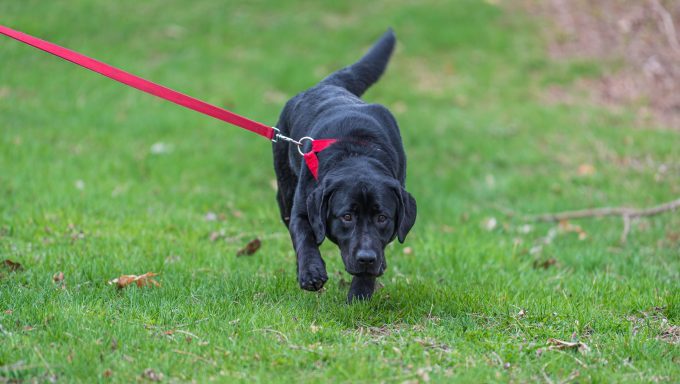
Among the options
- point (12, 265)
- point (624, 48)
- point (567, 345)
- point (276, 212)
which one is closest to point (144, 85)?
point (12, 265)

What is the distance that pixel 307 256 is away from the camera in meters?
4.61

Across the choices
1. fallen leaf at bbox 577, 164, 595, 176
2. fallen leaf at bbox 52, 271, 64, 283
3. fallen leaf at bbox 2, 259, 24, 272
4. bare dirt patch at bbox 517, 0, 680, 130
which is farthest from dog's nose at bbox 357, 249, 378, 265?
bare dirt patch at bbox 517, 0, 680, 130

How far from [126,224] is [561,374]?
418cm

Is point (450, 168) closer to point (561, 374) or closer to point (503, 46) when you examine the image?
point (503, 46)

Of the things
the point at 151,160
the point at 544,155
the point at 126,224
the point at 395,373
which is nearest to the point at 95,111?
the point at 151,160

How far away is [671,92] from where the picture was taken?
38.4 feet

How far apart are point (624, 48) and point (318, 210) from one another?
9.93 meters

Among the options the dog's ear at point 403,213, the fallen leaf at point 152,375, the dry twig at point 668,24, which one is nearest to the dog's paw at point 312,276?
the dog's ear at point 403,213

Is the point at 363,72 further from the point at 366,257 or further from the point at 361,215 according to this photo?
the point at 366,257

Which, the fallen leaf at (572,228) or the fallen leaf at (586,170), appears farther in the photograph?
the fallen leaf at (586,170)

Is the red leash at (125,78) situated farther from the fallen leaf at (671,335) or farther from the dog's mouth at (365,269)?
the fallen leaf at (671,335)

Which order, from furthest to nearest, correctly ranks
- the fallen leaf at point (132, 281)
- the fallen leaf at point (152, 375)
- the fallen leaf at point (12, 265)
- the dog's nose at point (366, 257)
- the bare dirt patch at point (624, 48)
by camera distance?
1. the bare dirt patch at point (624, 48)
2. the fallen leaf at point (12, 265)
3. the fallen leaf at point (132, 281)
4. the dog's nose at point (366, 257)
5. the fallen leaf at point (152, 375)

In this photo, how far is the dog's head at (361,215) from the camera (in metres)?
4.39

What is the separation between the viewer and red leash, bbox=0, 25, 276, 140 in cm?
492
